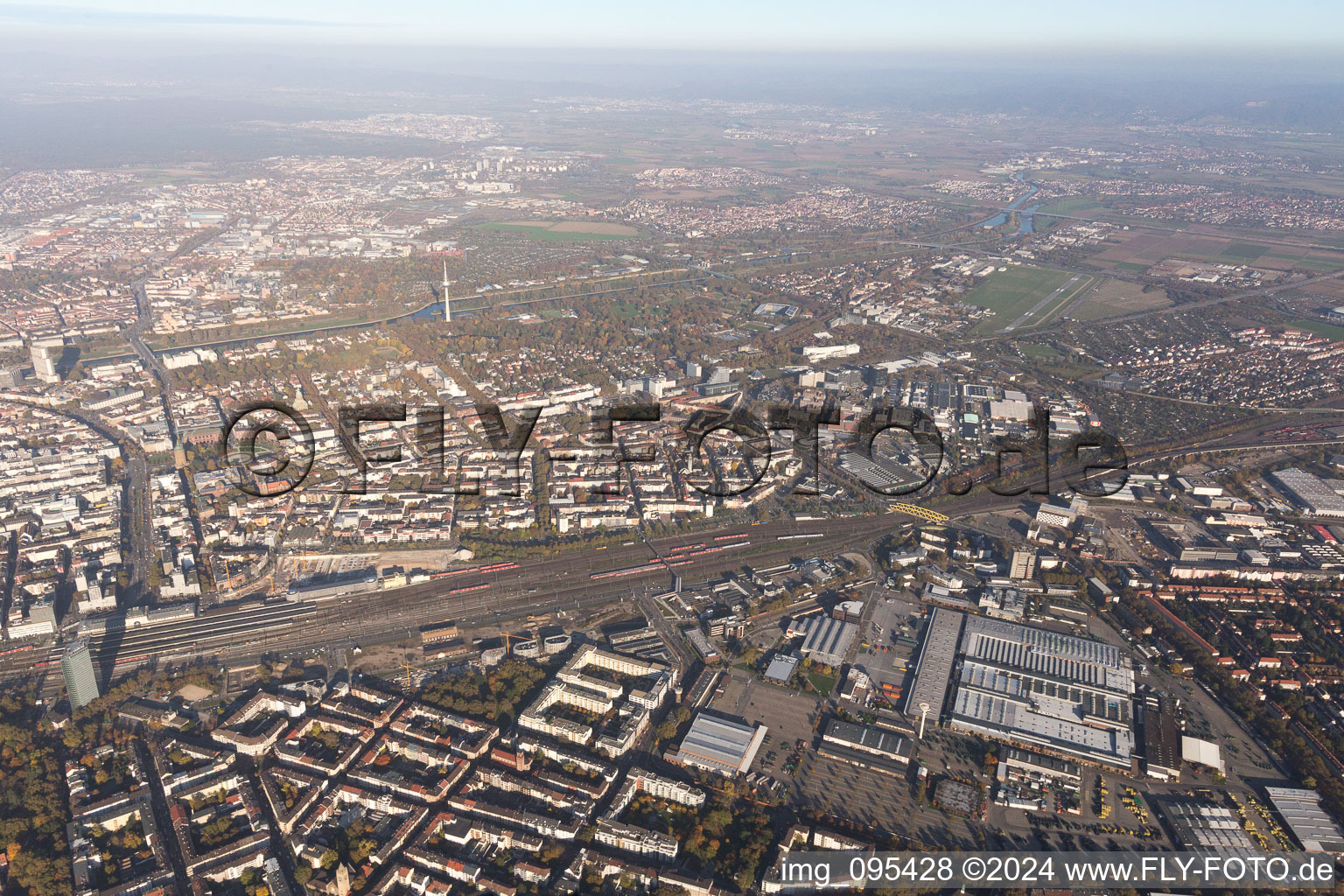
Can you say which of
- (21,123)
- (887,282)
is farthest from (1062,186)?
(21,123)

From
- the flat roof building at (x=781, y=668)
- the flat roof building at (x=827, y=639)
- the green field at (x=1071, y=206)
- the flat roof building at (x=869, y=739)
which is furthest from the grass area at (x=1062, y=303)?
the flat roof building at (x=869, y=739)

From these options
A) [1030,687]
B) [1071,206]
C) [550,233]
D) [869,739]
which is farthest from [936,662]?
[1071,206]

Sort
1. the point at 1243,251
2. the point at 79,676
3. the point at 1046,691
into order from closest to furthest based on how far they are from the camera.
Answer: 1. the point at 79,676
2. the point at 1046,691
3. the point at 1243,251

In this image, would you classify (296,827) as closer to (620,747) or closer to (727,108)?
(620,747)

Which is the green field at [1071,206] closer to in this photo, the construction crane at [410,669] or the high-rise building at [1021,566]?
the high-rise building at [1021,566]

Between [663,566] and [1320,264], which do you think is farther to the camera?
[1320,264]

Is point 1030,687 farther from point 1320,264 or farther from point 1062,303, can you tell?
point 1320,264
